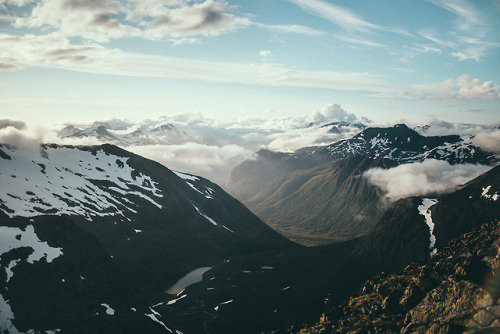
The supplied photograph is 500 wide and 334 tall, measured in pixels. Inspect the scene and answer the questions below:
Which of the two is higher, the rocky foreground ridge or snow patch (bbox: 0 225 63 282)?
the rocky foreground ridge

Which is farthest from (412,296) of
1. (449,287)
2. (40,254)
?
(40,254)

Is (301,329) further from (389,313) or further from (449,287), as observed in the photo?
A: (449,287)

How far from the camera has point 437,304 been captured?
93.1 metres

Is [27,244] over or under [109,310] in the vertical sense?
over

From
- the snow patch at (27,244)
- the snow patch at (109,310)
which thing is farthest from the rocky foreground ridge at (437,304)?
the snow patch at (27,244)

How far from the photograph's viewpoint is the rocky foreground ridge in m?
82.4

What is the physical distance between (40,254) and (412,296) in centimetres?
16157

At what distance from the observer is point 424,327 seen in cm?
8844

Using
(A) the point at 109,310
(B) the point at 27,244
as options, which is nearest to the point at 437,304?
(A) the point at 109,310

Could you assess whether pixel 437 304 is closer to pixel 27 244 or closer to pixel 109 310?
pixel 109 310

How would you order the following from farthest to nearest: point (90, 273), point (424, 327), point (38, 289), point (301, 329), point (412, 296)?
point (90, 273), point (38, 289), point (301, 329), point (412, 296), point (424, 327)

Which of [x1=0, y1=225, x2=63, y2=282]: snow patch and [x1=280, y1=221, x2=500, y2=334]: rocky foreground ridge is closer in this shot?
[x1=280, y1=221, x2=500, y2=334]: rocky foreground ridge

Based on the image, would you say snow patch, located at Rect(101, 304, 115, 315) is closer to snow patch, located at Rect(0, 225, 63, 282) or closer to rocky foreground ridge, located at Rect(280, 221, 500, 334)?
snow patch, located at Rect(0, 225, 63, 282)

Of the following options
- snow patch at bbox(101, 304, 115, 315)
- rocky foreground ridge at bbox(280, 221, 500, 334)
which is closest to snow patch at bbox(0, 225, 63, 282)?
snow patch at bbox(101, 304, 115, 315)
